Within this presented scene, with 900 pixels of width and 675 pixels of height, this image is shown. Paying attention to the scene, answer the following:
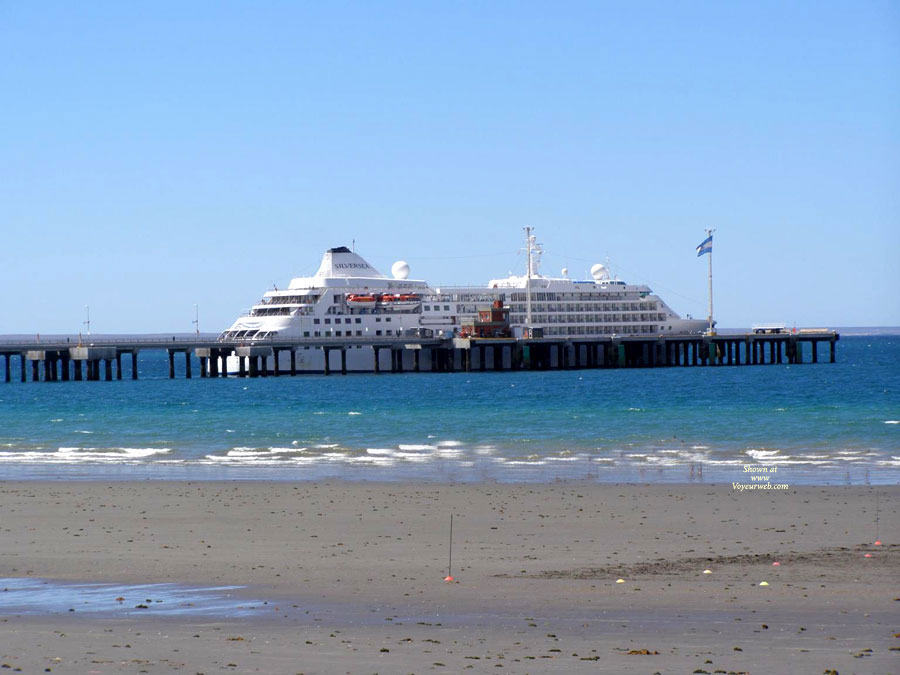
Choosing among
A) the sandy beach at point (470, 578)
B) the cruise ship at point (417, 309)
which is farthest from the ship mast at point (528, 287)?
the sandy beach at point (470, 578)

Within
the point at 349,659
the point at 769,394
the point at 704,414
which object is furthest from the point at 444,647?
the point at 769,394

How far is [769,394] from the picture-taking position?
191ft

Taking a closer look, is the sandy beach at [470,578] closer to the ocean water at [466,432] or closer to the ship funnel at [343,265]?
the ocean water at [466,432]

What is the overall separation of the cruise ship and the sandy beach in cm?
6964

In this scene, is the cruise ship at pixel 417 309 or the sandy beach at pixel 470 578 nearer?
the sandy beach at pixel 470 578

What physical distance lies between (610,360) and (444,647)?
86490 mm

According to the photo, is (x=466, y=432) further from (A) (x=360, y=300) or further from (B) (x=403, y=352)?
(A) (x=360, y=300)

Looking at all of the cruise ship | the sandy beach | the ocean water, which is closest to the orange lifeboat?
the cruise ship

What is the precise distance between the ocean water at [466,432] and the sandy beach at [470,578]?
4621 mm

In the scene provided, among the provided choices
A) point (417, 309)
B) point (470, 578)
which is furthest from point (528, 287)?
point (470, 578)

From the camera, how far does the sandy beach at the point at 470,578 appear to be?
31.6 ft

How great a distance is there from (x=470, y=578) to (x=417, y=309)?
85.6 metres

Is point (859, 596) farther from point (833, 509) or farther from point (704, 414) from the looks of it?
point (704, 414)

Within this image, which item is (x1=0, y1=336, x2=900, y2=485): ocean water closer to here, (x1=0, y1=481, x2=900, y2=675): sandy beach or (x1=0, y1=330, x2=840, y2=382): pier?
(x1=0, y1=481, x2=900, y2=675): sandy beach
